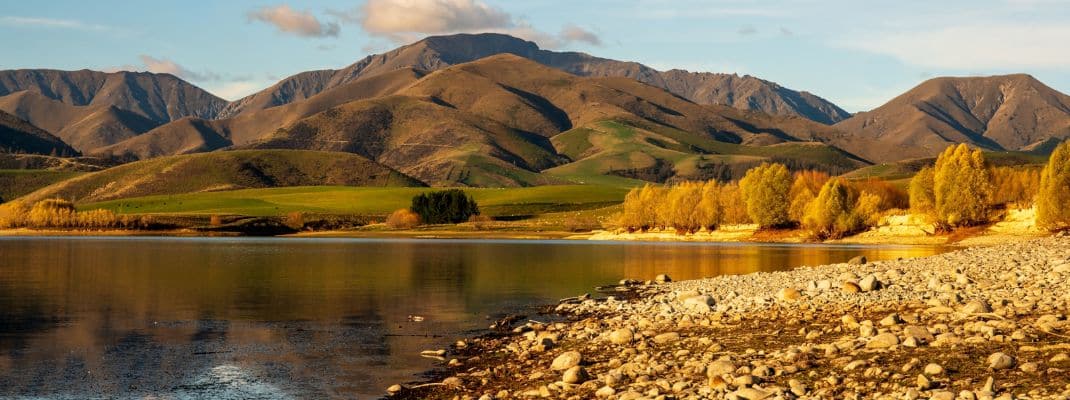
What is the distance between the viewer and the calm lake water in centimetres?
3166

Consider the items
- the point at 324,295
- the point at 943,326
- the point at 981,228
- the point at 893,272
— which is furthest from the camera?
the point at 981,228

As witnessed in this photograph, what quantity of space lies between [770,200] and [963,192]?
115 ft

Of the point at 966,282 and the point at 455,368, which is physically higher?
the point at 966,282

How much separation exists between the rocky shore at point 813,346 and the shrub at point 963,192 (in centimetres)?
10008

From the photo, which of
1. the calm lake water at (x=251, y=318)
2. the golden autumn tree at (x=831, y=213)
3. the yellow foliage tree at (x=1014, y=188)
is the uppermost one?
the yellow foliage tree at (x=1014, y=188)

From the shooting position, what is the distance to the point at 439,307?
178 feet

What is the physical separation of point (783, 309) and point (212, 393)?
22.0 meters

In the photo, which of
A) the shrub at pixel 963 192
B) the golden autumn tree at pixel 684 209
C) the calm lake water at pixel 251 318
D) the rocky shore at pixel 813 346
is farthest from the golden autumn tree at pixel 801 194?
the rocky shore at pixel 813 346

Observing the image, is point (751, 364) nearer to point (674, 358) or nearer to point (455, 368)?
point (674, 358)

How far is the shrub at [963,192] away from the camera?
140 metres

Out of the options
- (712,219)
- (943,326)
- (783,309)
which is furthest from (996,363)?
(712,219)

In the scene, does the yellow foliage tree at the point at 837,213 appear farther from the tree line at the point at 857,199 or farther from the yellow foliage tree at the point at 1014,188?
the yellow foliage tree at the point at 1014,188

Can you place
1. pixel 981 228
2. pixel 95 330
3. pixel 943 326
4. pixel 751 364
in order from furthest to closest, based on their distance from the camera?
1. pixel 981 228
2. pixel 95 330
3. pixel 943 326
4. pixel 751 364

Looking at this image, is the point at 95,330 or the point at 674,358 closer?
the point at 674,358
